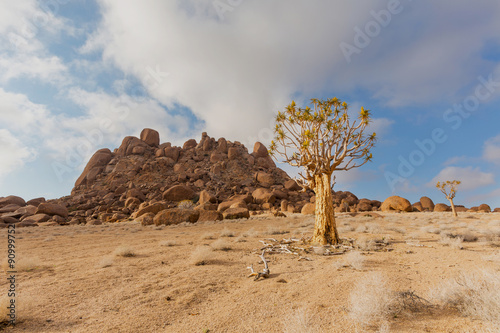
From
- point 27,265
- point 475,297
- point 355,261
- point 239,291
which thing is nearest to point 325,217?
point 355,261

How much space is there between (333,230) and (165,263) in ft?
21.3

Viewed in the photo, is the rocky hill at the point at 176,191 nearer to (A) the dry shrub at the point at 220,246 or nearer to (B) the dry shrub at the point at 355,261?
(A) the dry shrub at the point at 220,246

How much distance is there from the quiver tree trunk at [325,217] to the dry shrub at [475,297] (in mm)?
5231

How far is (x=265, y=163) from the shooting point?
5897 centimetres

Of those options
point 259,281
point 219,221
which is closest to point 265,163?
point 219,221

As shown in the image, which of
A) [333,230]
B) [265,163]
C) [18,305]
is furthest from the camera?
Answer: [265,163]

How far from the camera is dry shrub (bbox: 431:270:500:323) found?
136 inches

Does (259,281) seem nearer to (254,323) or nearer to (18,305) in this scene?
(254,323)

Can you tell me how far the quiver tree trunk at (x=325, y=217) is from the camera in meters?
10.0

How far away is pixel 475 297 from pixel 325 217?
6257mm

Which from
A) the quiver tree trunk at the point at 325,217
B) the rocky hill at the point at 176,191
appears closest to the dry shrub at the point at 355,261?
the quiver tree trunk at the point at 325,217

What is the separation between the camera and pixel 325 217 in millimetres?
10094

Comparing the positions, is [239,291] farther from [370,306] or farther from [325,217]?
[325,217]

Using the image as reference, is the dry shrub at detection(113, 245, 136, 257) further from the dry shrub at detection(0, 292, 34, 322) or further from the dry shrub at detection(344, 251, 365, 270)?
the dry shrub at detection(344, 251, 365, 270)
